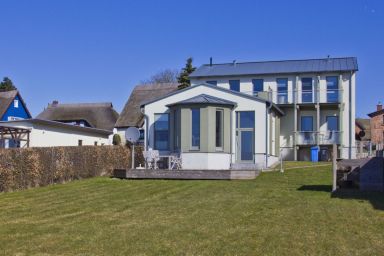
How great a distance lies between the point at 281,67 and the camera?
3656cm

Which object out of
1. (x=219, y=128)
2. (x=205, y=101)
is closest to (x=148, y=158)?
(x=219, y=128)

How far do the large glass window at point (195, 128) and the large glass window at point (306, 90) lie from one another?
12.3 metres

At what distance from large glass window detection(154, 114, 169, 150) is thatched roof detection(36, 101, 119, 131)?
76.5ft

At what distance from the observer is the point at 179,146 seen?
79.0 ft

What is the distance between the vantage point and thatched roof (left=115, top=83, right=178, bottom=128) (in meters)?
45.9

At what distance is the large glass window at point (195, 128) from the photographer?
2364 centimetres

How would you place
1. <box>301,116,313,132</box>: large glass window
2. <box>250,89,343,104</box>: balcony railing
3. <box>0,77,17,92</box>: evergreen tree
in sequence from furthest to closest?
1. <box>0,77,17,92</box>: evergreen tree
2. <box>301,116,313,132</box>: large glass window
3. <box>250,89,343,104</box>: balcony railing

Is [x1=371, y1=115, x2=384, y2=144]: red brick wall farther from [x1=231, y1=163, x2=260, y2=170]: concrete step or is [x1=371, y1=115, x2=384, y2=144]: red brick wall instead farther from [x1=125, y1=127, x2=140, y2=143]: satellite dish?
[x1=125, y1=127, x2=140, y2=143]: satellite dish

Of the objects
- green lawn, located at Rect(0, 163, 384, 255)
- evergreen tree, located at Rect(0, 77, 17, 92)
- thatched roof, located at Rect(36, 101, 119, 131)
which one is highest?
evergreen tree, located at Rect(0, 77, 17, 92)

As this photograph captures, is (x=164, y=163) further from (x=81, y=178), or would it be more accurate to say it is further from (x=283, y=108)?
(x=283, y=108)

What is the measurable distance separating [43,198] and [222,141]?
11.3 metres

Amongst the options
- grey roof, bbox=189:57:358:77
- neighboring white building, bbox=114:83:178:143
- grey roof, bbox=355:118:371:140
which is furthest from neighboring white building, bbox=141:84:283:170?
grey roof, bbox=355:118:371:140

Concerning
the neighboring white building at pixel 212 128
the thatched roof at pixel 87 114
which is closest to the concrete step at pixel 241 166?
the neighboring white building at pixel 212 128

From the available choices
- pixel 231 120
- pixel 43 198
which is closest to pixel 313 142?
pixel 231 120
